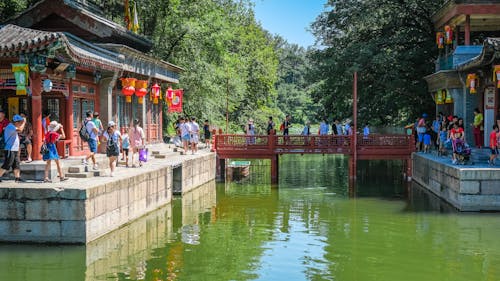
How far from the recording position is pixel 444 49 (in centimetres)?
2998

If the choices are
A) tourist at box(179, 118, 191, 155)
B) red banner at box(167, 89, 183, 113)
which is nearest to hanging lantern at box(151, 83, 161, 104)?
red banner at box(167, 89, 183, 113)

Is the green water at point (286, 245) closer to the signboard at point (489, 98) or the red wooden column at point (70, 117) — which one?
the red wooden column at point (70, 117)

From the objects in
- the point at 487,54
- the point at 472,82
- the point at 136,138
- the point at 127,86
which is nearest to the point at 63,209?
the point at 136,138

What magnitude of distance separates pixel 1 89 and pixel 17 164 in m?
4.70

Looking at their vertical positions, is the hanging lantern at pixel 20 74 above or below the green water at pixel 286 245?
above

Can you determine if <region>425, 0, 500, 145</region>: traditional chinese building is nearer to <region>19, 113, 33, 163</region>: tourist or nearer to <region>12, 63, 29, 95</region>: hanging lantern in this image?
<region>12, 63, 29, 95</region>: hanging lantern

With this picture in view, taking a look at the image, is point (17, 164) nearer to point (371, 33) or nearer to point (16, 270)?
point (16, 270)

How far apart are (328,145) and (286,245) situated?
1266 cm

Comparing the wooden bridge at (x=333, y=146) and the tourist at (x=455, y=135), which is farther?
the wooden bridge at (x=333, y=146)

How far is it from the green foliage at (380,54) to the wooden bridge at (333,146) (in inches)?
177

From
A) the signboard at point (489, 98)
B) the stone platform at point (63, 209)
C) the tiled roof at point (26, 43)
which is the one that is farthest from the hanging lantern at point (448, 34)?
the tiled roof at point (26, 43)

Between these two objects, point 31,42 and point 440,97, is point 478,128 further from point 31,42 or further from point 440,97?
point 31,42

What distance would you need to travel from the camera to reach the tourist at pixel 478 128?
2294 centimetres

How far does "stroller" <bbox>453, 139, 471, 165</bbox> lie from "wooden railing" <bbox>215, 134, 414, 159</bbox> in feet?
23.7
